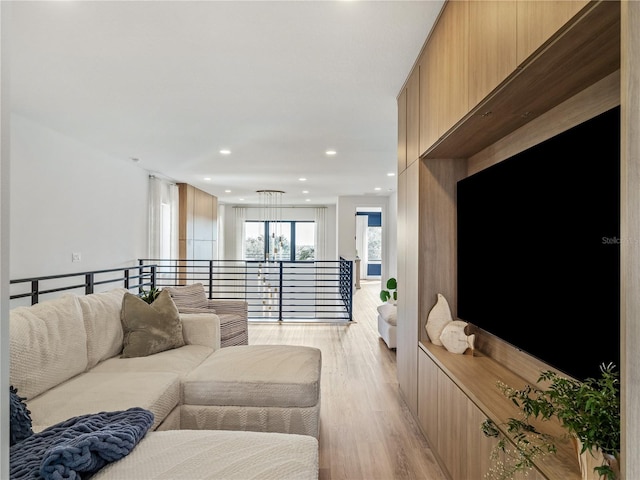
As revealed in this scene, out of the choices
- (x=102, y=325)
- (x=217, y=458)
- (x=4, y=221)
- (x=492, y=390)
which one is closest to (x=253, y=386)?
(x=217, y=458)

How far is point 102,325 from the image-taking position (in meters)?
2.73

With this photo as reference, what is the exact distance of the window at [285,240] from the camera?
1292 cm

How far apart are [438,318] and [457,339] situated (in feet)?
0.69

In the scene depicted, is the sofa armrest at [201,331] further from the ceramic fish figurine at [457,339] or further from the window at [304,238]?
the window at [304,238]

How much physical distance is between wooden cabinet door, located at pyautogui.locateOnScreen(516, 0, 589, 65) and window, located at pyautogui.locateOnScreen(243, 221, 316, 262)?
38.2 ft

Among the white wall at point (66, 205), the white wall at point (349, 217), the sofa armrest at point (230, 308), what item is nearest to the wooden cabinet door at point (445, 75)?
the sofa armrest at point (230, 308)

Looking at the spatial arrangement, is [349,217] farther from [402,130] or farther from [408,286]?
[408,286]

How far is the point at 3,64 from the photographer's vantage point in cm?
59

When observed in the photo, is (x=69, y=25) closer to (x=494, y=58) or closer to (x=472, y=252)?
(x=494, y=58)

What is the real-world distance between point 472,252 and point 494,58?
4.10 feet

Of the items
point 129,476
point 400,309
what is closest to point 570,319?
point 129,476

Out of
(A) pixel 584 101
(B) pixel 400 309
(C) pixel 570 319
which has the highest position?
(A) pixel 584 101

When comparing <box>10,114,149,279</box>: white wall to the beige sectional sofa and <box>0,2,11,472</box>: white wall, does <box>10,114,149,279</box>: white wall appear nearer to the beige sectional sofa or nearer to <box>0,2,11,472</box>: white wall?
the beige sectional sofa

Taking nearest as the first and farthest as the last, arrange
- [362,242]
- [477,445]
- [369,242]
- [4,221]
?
1. [4,221]
2. [477,445]
3. [362,242]
4. [369,242]
